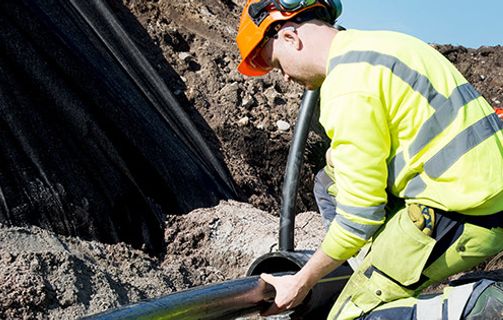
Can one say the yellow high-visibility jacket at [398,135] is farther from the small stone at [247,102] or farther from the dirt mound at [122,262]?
the small stone at [247,102]

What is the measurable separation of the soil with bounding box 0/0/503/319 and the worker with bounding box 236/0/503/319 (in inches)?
75.7

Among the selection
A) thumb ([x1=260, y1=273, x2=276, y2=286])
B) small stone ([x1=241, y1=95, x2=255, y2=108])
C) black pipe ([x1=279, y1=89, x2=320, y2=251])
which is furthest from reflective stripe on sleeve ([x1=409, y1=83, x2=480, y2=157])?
small stone ([x1=241, y1=95, x2=255, y2=108])

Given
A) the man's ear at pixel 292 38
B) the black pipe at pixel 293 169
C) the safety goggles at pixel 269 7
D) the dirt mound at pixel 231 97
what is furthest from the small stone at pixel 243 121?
the man's ear at pixel 292 38

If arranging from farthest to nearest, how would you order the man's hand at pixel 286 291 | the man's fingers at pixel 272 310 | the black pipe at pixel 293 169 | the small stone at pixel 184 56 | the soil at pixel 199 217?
1. the small stone at pixel 184 56
2. the soil at pixel 199 217
3. the black pipe at pixel 293 169
4. the man's fingers at pixel 272 310
5. the man's hand at pixel 286 291

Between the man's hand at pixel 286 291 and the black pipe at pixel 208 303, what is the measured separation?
37mm

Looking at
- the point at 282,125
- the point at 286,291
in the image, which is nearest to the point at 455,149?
the point at 286,291

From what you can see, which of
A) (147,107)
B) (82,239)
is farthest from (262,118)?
(82,239)

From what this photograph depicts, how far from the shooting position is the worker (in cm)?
235

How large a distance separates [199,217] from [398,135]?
3723 mm

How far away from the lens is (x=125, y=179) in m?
5.79

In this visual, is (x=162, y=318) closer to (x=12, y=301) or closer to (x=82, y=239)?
(x=12, y=301)

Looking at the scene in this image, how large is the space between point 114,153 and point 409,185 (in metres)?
3.67

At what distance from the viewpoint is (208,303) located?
2826mm

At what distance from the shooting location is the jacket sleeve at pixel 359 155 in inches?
91.0
